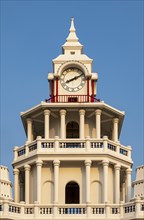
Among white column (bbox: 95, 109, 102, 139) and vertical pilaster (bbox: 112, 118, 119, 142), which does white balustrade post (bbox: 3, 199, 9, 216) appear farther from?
vertical pilaster (bbox: 112, 118, 119, 142)

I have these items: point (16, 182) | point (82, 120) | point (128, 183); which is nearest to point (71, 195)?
→ point (16, 182)

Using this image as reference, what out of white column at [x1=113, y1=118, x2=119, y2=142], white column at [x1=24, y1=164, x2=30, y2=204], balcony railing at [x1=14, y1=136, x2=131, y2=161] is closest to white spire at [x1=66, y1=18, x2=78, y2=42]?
white column at [x1=113, y1=118, x2=119, y2=142]

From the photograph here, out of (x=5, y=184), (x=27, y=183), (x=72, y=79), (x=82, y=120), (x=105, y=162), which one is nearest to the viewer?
(x=5, y=184)

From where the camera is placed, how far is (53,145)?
70.9 metres

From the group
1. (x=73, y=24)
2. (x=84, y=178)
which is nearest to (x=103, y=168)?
(x=84, y=178)

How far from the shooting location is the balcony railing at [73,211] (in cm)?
6618

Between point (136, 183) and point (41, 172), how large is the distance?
7.00 metres

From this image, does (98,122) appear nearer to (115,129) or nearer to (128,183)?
(115,129)

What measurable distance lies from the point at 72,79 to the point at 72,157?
7.36 meters

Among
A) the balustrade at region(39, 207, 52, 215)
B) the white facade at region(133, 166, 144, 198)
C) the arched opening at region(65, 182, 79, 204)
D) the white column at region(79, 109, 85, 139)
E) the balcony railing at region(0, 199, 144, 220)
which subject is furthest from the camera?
the white column at region(79, 109, 85, 139)

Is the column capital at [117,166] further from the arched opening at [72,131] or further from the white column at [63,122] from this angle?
the arched opening at [72,131]

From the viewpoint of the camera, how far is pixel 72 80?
75.1 metres

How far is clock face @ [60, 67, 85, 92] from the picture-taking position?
7506 cm

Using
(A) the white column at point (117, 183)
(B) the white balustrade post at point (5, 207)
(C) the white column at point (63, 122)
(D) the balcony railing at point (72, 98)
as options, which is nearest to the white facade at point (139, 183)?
(A) the white column at point (117, 183)
